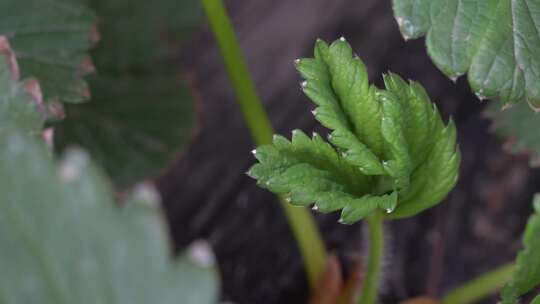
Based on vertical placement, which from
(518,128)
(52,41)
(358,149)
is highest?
→ (52,41)

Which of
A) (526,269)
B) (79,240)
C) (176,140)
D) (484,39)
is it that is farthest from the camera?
(176,140)

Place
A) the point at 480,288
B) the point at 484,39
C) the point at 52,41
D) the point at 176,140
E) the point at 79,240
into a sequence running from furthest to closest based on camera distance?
the point at 176,140, the point at 480,288, the point at 52,41, the point at 484,39, the point at 79,240

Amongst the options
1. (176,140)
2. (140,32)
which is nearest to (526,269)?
(176,140)

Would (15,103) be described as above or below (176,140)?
above

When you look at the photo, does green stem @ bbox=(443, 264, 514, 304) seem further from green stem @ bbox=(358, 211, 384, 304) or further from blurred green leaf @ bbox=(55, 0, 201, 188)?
blurred green leaf @ bbox=(55, 0, 201, 188)

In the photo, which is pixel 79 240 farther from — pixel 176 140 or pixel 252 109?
pixel 176 140

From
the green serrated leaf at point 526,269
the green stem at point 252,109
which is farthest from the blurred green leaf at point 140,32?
the green serrated leaf at point 526,269

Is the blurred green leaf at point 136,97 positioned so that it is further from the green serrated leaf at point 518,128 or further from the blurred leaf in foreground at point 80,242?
the blurred leaf in foreground at point 80,242

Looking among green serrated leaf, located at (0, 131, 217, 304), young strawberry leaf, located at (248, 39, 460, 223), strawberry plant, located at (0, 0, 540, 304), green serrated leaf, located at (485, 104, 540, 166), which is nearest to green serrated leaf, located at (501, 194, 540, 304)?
strawberry plant, located at (0, 0, 540, 304)
